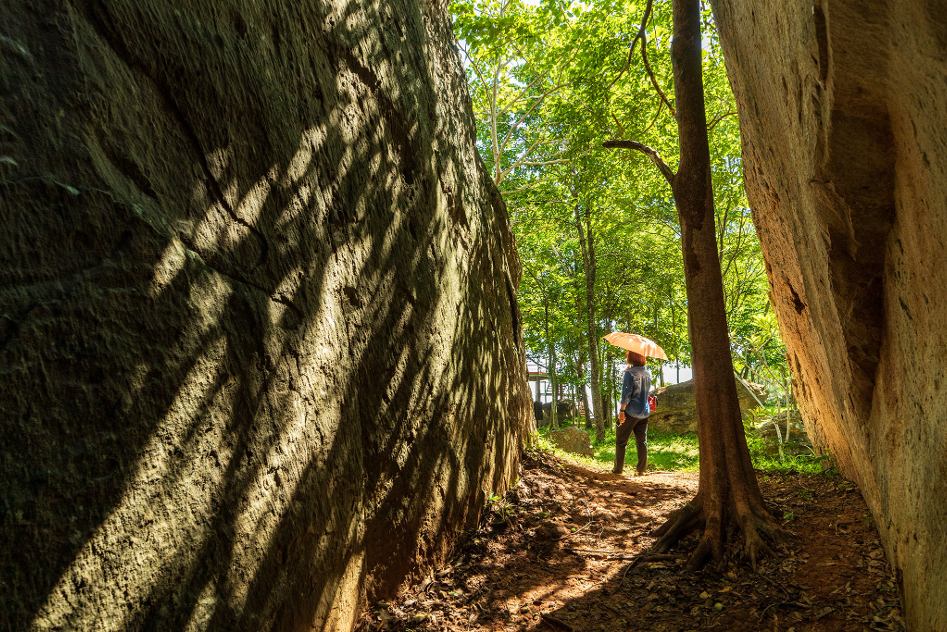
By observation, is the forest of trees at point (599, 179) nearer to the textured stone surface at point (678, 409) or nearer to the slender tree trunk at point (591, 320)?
the slender tree trunk at point (591, 320)

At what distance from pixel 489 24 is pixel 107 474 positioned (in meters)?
13.3

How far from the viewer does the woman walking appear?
28.7 feet

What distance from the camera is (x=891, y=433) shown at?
11.8 feet

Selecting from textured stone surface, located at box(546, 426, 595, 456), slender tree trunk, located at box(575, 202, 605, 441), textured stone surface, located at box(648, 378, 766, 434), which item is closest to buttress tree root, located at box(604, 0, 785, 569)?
textured stone surface, located at box(546, 426, 595, 456)

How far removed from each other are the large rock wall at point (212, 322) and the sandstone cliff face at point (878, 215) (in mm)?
2885

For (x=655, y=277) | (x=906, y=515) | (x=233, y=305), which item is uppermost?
(x=655, y=277)

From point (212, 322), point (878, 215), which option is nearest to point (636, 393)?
point (878, 215)

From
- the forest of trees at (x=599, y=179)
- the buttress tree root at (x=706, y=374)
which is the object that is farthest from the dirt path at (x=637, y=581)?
the forest of trees at (x=599, y=179)

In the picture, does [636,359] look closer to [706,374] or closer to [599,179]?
[706,374]

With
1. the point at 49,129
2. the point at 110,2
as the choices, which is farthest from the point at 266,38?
the point at 49,129

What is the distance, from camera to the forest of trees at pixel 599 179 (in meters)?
11.4

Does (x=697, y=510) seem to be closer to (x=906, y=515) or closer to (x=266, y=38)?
(x=906, y=515)

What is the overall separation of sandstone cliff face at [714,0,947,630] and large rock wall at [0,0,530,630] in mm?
2885

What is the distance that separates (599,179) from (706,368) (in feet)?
28.7
